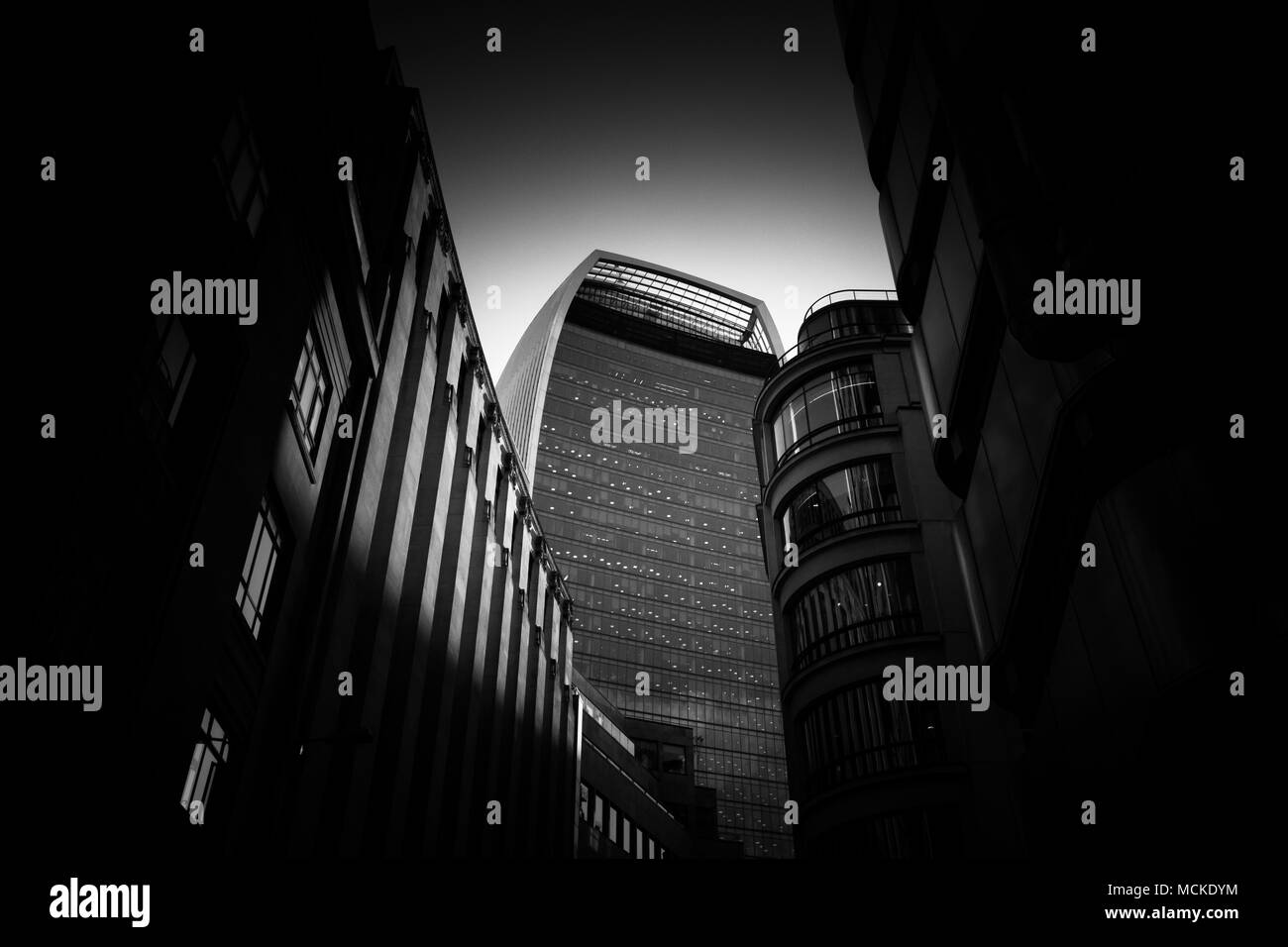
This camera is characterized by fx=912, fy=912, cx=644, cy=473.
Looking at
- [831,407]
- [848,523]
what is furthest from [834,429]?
[848,523]

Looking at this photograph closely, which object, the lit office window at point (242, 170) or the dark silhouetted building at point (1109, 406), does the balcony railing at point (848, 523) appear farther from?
the lit office window at point (242, 170)

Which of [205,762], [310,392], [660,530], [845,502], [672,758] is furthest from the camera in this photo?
[660,530]

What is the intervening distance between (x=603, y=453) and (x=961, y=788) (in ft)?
469

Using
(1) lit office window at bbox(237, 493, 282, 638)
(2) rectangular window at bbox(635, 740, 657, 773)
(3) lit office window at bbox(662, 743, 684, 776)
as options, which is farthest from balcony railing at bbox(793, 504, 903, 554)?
(3) lit office window at bbox(662, 743, 684, 776)

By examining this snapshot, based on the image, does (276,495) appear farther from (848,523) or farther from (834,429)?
(834,429)

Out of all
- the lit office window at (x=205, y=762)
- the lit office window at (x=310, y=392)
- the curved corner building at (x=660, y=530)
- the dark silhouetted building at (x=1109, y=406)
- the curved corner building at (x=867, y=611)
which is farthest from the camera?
the curved corner building at (x=660, y=530)

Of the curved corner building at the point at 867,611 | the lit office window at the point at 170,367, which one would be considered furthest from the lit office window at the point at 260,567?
the curved corner building at the point at 867,611

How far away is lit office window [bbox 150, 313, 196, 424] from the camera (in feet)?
52.4

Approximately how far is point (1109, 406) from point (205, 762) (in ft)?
58.7

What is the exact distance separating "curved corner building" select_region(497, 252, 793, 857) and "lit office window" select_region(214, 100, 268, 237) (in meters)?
126

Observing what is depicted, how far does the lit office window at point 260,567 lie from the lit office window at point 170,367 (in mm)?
3092

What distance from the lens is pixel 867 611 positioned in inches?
1180

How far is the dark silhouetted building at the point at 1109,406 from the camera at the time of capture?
1420 cm

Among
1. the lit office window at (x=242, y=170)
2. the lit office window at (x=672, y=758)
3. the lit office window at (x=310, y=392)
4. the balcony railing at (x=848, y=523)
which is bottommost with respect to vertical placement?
the lit office window at (x=672, y=758)
